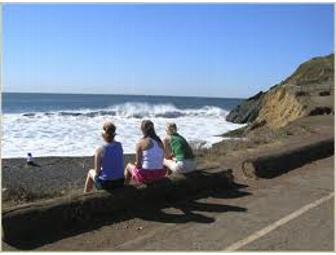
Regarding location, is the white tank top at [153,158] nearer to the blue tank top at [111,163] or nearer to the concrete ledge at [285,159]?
the blue tank top at [111,163]

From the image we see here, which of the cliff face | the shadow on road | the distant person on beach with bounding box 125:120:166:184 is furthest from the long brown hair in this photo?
the cliff face

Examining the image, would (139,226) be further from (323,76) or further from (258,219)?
(323,76)

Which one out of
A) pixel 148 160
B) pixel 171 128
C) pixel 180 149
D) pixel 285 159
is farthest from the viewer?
pixel 285 159

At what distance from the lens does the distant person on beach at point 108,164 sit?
8.30 metres

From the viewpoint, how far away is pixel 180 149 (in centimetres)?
967

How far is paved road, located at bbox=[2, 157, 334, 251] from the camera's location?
6844 millimetres

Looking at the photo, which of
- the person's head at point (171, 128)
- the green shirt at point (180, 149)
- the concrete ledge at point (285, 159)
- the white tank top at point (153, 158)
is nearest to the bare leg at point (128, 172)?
the white tank top at point (153, 158)

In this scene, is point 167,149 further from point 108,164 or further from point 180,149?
point 108,164

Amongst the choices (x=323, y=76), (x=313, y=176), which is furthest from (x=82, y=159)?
(x=323, y=76)

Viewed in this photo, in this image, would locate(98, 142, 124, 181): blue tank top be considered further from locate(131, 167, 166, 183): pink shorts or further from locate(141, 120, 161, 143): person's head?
locate(141, 120, 161, 143): person's head

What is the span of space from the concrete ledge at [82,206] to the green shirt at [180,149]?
0.31 metres

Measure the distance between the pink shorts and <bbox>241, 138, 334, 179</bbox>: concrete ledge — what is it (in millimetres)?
2606

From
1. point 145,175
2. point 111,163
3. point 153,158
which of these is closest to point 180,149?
point 153,158

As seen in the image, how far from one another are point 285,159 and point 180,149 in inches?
127
